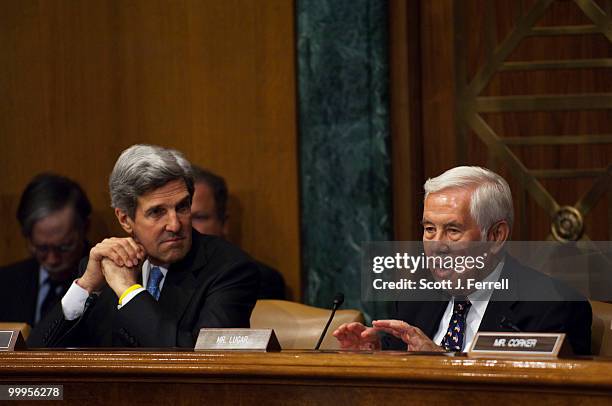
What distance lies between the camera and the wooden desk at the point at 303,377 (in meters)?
2.17

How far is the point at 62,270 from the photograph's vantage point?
4742mm

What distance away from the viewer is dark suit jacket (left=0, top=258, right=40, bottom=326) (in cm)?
465

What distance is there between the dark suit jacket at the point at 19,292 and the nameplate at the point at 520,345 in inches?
108

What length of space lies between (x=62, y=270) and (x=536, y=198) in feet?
6.46

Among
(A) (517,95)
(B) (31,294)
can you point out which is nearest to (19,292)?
(B) (31,294)

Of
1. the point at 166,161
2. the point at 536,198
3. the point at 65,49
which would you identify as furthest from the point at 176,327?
the point at 65,49

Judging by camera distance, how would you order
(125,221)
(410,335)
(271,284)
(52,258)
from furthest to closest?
(52,258)
(271,284)
(125,221)
(410,335)

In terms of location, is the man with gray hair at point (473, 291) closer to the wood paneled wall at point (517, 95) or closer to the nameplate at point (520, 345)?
the nameplate at point (520, 345)

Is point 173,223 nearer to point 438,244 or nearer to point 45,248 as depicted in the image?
point 438,244

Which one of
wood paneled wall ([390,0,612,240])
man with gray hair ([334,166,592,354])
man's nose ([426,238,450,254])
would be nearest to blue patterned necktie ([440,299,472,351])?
man with gray hair ([334,166,592,354])

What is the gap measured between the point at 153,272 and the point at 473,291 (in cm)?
101

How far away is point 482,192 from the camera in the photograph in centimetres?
299

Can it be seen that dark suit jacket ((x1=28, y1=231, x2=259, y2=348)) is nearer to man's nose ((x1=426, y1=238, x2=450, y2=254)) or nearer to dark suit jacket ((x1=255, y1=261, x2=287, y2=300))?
man's nose ((x1=426, y1=238, x2=450, y2=254))

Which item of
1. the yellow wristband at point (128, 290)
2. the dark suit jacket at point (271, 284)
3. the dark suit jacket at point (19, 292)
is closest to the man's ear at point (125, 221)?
the yellow wristband at point (128, 290)
